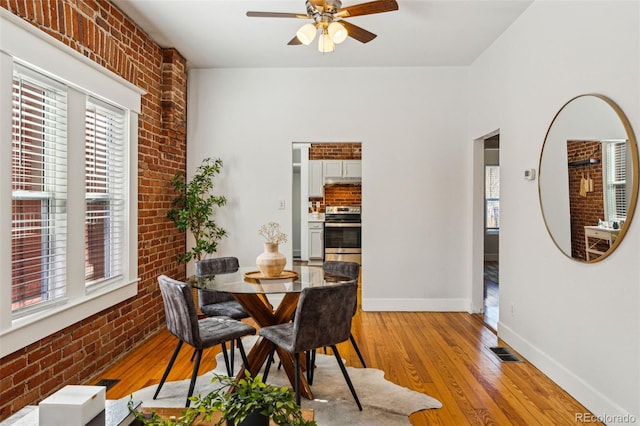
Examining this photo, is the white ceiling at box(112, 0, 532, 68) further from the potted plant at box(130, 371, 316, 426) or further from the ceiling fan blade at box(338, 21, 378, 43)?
the potted plant at box(130, 371, 316, 426)

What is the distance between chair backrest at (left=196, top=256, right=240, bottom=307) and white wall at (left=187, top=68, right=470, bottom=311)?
52.8 inches

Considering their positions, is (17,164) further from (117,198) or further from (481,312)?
(481,312)

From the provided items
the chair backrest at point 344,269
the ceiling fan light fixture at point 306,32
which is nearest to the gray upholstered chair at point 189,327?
the chair backrest at point 344,269

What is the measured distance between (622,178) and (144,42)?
3877 mm

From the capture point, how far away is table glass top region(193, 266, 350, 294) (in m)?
2.43

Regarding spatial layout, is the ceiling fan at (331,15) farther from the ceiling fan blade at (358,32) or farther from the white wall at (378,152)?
the white wall at (378,152)

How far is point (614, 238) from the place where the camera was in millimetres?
2273

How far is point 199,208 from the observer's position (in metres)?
4.36

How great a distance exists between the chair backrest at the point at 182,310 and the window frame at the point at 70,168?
0.72m

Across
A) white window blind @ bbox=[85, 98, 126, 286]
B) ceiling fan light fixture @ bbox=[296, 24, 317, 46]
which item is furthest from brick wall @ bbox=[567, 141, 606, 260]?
white window blind @ bbox=[85, 98, 126, 286]

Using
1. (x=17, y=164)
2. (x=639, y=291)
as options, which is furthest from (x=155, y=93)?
(x=639, y=291)

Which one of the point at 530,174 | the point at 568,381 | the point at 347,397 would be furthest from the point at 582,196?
the point at 347,397

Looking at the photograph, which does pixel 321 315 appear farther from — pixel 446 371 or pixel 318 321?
pixel 446 371

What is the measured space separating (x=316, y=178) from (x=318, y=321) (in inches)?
237
